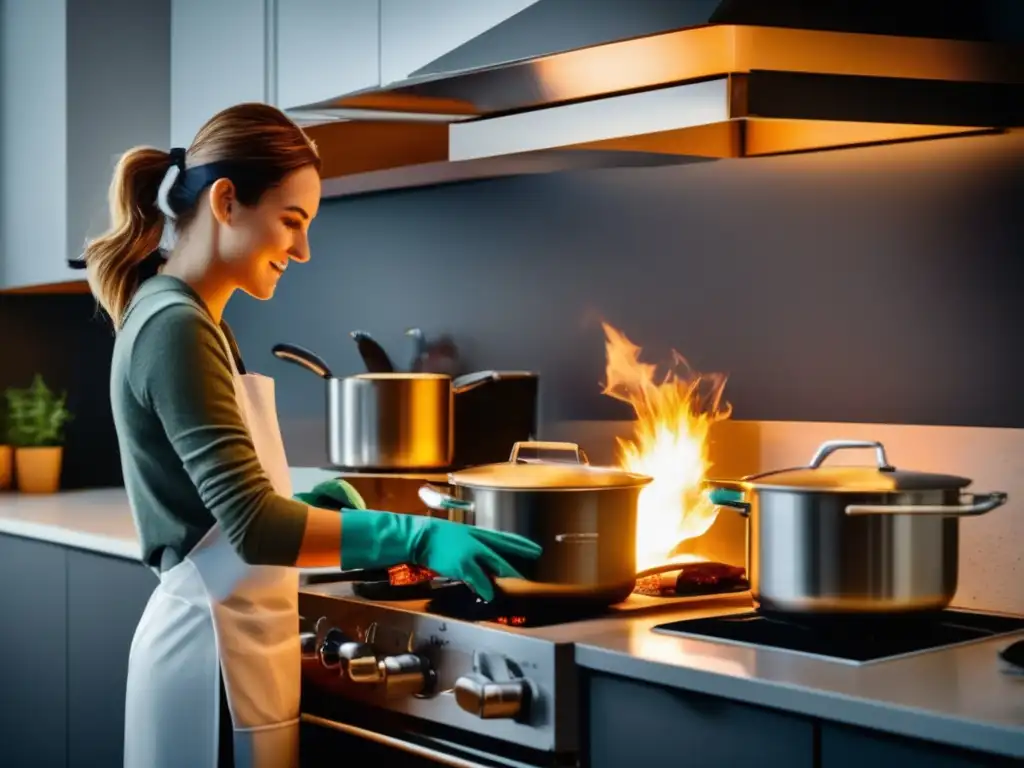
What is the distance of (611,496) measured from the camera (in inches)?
71.6

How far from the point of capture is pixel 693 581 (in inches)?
78.2

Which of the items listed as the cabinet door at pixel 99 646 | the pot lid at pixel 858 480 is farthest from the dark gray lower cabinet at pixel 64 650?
the pot lid at pixel 858 480

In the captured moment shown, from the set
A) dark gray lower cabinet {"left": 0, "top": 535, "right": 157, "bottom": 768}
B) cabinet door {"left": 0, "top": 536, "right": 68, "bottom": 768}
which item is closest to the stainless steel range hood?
dark gray lower cabinet {"left": 0, "top": 535, "right": 157, "bottom": 768}

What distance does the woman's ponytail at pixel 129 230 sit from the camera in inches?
74.5

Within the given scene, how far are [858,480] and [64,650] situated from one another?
1724 millimetres

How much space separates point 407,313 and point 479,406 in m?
0.36

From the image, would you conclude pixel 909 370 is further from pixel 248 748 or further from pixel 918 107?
pixel 248 748

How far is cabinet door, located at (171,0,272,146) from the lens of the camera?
2.63m

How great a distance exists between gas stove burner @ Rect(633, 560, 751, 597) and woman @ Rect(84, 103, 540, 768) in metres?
0.30

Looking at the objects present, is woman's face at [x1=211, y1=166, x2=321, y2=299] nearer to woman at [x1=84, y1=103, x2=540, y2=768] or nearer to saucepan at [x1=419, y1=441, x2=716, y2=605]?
woman at [x1=84, y1=103, x2=540, y2=768]

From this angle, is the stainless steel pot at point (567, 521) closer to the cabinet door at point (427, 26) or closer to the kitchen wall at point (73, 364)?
the cabinet door at point (427, 26)

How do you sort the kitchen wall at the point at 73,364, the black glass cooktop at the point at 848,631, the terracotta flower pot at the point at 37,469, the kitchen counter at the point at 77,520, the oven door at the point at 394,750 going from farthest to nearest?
the kitchen wall at the point at 73,364, the terracotta flower pot at the point at 37,469, the kitchen counter at the point at 77,520, the oven door at the point at 394,750, the black glass cooktop at the point at 848,631

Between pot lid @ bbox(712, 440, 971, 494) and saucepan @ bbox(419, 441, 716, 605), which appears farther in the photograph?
saucepan @ bbox(419, 441, 716, 605)

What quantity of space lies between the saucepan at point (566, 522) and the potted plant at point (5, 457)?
6.95 ft
